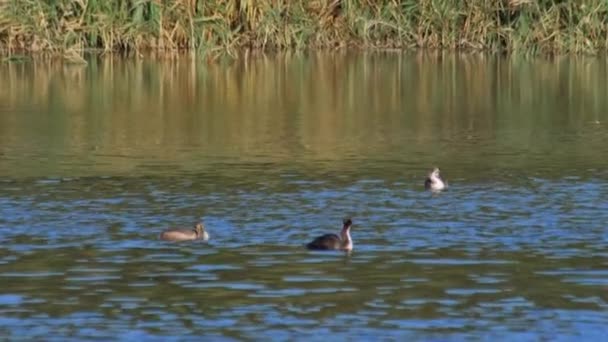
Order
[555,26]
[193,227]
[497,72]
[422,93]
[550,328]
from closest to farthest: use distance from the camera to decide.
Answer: [550,328] → [193,227] → [422,93] → [497,72] → [555,26]

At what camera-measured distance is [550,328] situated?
10.4 meters

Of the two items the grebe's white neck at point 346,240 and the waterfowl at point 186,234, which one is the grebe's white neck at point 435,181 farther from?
the waterfowl at point 186,234

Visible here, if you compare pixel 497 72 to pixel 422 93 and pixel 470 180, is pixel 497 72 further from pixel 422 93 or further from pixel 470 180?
pixel 470 180

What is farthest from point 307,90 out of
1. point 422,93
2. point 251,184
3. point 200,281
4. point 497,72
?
point 200,281

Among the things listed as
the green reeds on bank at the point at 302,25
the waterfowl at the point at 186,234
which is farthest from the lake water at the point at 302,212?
the green reeds on bank at the point at 302,25

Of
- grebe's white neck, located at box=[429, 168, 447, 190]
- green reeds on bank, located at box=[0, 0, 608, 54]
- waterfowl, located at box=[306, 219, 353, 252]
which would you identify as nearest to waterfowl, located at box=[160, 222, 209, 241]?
waterfowl, located at box=[306, 219, 353, 252]

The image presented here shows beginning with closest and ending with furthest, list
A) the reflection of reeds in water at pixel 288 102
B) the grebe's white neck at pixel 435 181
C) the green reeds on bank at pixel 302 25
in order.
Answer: the grebe's white neck at pixel 435 181, the reflection of reeds in water at pixel 288 102, the green reeds on bank at pixel 302 25

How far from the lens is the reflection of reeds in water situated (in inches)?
838

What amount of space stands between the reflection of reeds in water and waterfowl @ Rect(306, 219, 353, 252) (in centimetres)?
620

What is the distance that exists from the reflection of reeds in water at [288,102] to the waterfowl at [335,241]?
244 inches

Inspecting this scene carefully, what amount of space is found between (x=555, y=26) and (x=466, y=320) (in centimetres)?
2428

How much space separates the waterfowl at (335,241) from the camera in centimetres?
1291

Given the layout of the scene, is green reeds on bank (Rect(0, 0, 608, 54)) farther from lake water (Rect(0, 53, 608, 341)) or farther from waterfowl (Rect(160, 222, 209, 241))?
waterfowl (Rect(160, 222, 209, 241))

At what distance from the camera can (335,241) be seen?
42.3ft
